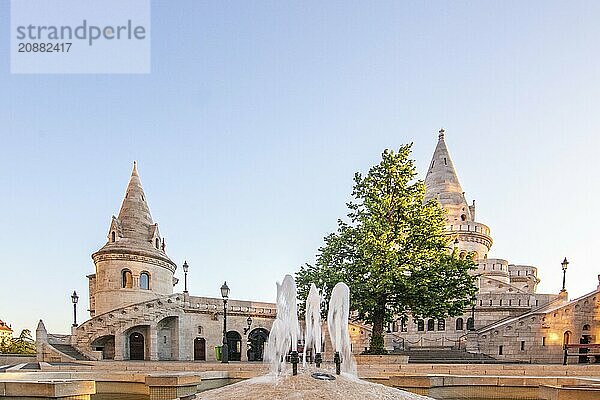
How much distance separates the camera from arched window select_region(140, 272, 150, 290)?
31.6m

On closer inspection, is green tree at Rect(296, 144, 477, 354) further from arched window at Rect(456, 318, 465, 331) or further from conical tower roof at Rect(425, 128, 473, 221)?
conical tower roof at Rect(425, 128, 473, 221)

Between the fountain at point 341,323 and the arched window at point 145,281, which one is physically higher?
the fountain at point 341,323

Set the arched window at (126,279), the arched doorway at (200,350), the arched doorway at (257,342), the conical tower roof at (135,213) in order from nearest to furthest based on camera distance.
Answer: the arched window at (126,279) < the arched doorway at (200,350) < the conical tower roof at (135,213) < the arched doorway at (257,342)

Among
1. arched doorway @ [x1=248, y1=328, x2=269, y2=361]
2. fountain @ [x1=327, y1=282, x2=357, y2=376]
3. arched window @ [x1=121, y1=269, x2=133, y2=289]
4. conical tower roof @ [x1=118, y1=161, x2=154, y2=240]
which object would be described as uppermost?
conical tower roof @ [x1=118, y1=161, x2=154, y2=240]

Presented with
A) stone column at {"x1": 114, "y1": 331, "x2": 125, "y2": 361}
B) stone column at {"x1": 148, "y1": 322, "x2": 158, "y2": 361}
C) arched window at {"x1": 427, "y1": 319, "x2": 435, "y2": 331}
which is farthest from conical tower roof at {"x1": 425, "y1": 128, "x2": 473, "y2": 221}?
stone column at {"x1": 114, "y1": 331, "x2": 125, "y2": 361}

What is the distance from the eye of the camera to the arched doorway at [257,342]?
116 feet

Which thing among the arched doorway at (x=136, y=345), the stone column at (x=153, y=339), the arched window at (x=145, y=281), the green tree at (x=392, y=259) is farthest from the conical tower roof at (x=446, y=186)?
the arched doorway at (x=136, y=345)

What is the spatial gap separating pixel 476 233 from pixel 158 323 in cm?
3326

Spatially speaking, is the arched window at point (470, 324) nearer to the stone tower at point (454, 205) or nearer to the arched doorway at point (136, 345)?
the stone tower at point (454, 205)

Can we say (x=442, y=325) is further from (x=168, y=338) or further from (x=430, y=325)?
(x=168, y=338)

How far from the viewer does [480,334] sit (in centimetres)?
2886

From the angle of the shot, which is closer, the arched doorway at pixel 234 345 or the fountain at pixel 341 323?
the fountain at pixel 341 323

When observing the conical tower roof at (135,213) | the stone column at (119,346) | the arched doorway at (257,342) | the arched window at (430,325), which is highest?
the conical tower roof at (135,213)

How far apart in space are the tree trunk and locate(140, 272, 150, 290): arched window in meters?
17.8
